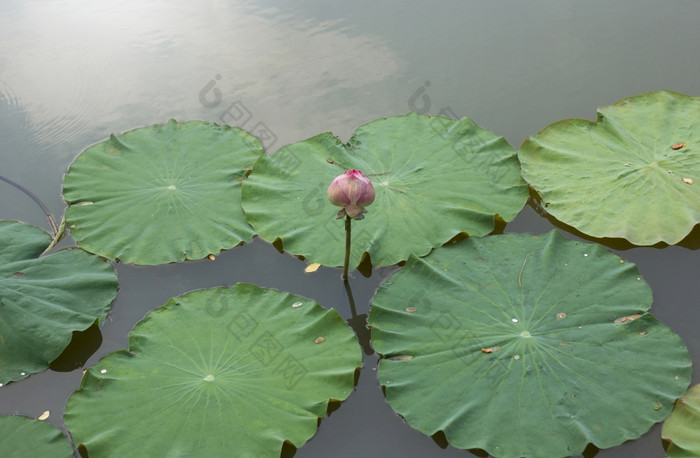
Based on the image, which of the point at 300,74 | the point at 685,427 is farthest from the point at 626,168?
the point at 300,74

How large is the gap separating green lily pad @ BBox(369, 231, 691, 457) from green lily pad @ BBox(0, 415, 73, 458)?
113 cm

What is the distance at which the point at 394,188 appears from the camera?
3053 mm

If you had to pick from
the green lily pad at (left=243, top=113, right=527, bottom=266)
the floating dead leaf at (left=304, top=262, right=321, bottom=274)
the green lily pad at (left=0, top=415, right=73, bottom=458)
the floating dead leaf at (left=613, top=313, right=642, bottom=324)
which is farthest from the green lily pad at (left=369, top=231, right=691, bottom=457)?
the green lily pad at (left=0, top=415, right=73, bottom=458)

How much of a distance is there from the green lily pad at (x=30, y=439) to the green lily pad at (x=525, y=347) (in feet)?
3.71

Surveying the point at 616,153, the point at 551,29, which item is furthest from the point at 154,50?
the point at 616,153

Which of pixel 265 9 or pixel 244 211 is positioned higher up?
pixel 265 9

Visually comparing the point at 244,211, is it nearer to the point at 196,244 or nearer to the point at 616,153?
the point at 196,244

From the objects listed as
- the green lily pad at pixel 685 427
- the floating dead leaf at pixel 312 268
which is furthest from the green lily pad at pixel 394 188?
the green lily pad at pixel 685 427

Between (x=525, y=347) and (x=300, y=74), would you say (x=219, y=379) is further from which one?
(x=300, y=74)

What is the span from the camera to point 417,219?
→ 9.55 feet

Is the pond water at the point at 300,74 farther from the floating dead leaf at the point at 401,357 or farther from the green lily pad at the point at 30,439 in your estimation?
the green lily pad at the point at 30,439

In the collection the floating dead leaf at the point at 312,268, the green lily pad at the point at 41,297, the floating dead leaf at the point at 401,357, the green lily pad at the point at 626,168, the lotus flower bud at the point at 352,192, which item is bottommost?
the green lily pad at the point at 41,297

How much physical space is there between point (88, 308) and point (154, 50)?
2.15m

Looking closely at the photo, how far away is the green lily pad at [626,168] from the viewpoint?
283 cm
